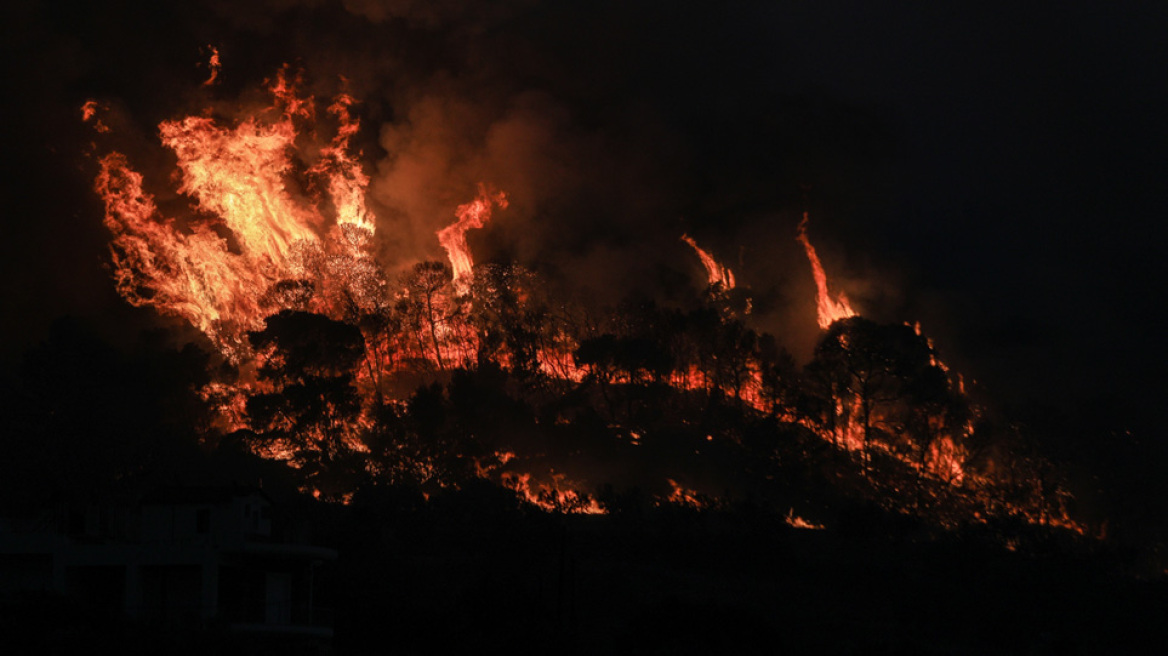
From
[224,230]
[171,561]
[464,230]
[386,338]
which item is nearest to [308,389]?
[386,338]

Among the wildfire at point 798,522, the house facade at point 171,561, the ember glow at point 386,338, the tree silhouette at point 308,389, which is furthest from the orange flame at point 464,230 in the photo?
the house facade at point 171,561

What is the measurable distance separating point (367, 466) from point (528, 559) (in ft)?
80.3

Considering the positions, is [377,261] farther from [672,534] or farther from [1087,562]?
[1087,562]

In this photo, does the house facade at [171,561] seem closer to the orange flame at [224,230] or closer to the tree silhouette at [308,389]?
the tree silhouette at [308,389]

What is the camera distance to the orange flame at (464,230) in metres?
102

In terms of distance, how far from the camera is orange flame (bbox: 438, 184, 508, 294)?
102 meters

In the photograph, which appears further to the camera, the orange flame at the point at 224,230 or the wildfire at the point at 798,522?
the orange flame at the point at 224,230

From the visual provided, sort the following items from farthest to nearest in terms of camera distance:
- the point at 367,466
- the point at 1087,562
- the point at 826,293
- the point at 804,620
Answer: the point at 826,293 → the point at 367,466 → the point at 1087,562 → the point at 804,620

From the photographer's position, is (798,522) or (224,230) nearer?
(798,522)

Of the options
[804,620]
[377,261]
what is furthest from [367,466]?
[804,620]

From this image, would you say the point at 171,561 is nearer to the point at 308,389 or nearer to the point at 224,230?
the point at 308,389

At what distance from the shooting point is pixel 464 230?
10400 centimetres

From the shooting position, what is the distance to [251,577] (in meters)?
45.8

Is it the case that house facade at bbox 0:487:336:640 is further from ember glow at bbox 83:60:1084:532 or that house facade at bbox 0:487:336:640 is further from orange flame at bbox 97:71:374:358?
orange flame at bbox 97:71:374:358
